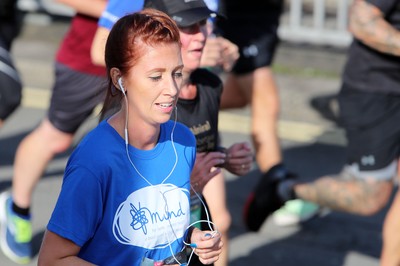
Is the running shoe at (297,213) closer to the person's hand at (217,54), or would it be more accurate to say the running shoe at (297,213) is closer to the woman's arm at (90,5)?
the woman's arm at (90,5)

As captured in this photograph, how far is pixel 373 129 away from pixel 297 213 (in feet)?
3.47

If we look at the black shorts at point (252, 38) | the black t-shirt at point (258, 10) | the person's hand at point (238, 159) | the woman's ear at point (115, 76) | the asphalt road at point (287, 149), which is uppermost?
the woman's ear at point (115, 76)

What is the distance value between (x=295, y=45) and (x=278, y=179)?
411 cm

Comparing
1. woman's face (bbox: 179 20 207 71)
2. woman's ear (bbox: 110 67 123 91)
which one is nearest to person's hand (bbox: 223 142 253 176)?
woman's face (bbox: 179 20 207 71)

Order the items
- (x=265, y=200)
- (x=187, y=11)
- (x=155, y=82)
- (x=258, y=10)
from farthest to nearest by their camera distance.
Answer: (x=258, y=10) < (x=265, y=200) < (x=187, y=11) < (x=155, y=82)

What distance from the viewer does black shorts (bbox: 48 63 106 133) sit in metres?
5.46

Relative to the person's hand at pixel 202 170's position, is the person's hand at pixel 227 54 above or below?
below

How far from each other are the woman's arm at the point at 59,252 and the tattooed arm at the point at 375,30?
2.62 meters

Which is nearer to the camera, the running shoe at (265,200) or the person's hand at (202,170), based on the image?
the person's hand at (202,170)

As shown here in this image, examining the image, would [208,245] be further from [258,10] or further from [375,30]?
[258,10]

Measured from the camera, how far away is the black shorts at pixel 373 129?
5250 millimetres

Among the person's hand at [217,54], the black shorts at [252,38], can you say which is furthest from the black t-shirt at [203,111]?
the black shorts at [252,38]

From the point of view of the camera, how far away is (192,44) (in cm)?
388

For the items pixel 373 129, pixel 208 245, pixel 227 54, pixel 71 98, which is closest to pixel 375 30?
pixel 373 129
